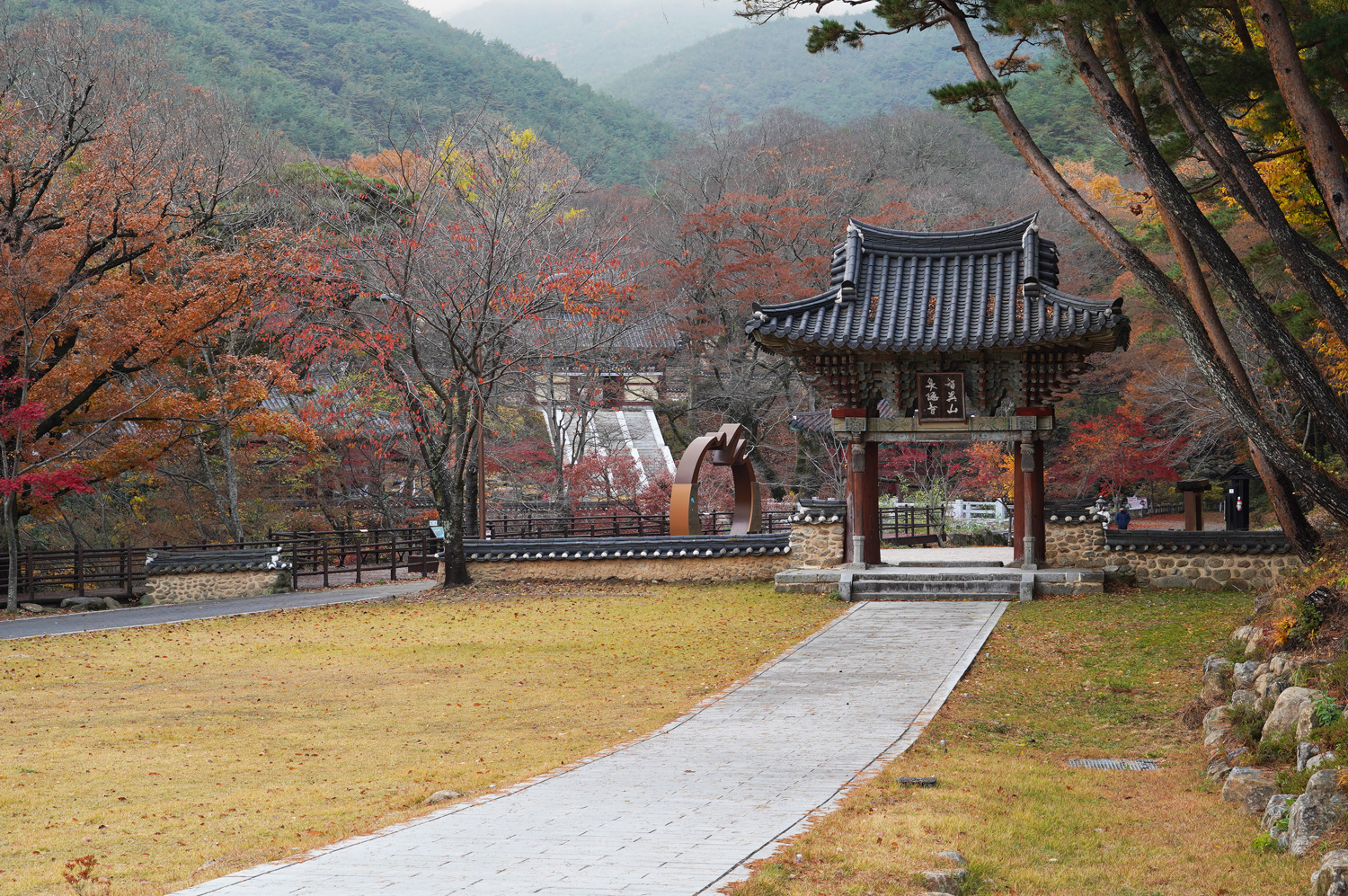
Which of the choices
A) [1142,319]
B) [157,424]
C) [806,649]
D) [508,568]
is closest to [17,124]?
[157,424]

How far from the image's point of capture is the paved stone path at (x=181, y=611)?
1614 cm

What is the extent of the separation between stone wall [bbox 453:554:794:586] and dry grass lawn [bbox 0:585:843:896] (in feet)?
6.54

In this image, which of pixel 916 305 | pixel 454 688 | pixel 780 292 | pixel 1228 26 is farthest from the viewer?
pixel 780 292

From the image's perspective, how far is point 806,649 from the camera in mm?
12672

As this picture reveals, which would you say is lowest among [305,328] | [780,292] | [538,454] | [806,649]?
[806,649]

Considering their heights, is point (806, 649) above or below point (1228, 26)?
below

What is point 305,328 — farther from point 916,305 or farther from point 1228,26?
point 1228,26

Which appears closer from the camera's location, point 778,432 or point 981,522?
point 981,522

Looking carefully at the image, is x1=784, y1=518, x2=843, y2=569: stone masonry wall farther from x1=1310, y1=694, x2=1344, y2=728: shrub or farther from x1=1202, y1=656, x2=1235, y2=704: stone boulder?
x1=1310, y1=694, x2=1344, y2=728: shrub

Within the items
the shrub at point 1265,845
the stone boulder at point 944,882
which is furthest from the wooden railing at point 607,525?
the stone boulder at point 944,882

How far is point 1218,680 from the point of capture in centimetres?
915

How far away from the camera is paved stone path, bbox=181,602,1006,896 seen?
4.80 metres

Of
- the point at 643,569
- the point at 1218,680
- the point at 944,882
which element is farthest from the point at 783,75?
the point at 944,882

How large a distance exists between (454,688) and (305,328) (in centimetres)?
1502
